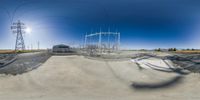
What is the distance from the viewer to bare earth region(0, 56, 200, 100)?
4.87 m

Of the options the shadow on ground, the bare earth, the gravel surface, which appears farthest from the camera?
the gravel surface

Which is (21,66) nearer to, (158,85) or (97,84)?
(97,84)

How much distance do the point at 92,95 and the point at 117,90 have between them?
104 centimetres

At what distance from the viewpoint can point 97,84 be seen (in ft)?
19.8

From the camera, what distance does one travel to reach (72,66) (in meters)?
8.17

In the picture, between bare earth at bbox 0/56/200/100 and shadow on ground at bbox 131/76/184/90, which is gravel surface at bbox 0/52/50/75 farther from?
shadow on ground at bbox 131/76/184/90

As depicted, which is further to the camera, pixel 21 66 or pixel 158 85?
pixel 21 66

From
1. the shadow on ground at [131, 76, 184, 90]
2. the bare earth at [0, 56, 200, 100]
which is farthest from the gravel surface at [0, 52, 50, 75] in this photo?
the shadow on ground at [131, 76, 184, 90]

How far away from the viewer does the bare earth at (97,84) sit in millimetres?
4871

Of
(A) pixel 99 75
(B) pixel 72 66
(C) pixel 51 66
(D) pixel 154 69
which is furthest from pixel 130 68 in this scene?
(C) pixel 51 66

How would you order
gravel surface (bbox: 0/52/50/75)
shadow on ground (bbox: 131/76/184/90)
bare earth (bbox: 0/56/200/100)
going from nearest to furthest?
bare earth (bbox: 0/56/200/100)
shadow on ground (bbox: 131/76/184/90)
gravel surface (bbox: 0/52/50/75)

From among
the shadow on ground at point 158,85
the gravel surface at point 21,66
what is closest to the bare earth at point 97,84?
the shadow on ground at point 158,85

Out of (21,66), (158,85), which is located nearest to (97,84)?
(158,85)

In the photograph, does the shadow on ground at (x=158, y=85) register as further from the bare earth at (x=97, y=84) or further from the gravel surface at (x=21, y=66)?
the gravel surface at (x=21, y=66)
